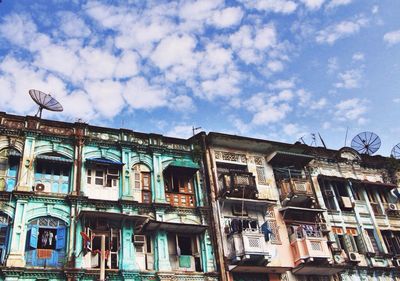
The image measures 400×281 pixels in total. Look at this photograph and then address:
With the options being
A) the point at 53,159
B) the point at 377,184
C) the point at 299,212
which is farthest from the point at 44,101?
the point at 377,184

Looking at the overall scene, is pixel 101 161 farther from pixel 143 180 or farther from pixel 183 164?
pixel 183 164

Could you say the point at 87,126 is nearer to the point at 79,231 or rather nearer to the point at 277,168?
the point at 79,231

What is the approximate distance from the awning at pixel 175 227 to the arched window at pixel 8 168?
17.9 feet

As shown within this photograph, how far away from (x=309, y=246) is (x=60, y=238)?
10.5 metres

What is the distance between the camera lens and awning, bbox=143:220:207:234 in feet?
55.8

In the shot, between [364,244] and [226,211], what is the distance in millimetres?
7565

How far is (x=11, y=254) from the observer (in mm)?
14539

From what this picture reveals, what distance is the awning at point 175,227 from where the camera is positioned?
1702 cm

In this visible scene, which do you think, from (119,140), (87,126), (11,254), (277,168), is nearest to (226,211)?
(277,168)

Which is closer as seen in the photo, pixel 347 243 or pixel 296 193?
pixel 296 193

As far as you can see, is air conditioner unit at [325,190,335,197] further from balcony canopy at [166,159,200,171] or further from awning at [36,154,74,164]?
awning at [36,154,74,164]

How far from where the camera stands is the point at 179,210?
1831 cm

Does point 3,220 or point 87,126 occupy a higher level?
point 87,126

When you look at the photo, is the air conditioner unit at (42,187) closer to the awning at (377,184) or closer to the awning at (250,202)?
the awning at (250,202)
